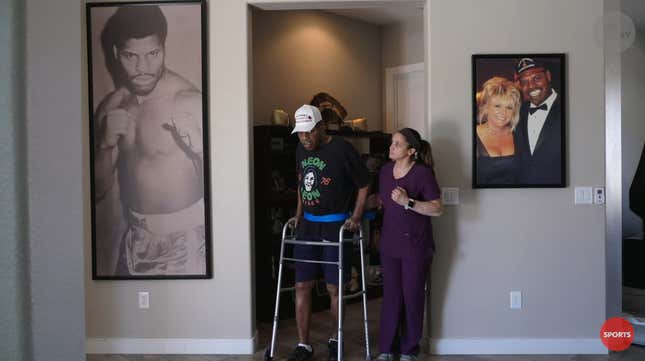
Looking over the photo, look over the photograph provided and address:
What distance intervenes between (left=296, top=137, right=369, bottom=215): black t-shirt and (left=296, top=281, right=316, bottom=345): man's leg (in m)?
0.50

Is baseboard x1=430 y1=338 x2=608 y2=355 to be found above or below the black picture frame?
below

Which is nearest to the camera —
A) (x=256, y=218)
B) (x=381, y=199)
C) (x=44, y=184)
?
(x=44, y=184)

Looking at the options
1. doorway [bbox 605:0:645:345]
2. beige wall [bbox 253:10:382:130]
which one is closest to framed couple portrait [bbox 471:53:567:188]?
doorway [bbox 605:0:645:345]

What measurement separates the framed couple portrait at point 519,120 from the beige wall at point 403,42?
2.18 m

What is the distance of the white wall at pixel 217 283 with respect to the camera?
3.60 meters

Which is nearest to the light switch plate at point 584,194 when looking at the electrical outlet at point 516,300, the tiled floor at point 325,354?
the electrical outlet at point 516,300

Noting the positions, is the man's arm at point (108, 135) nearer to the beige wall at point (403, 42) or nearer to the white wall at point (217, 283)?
the white wall at point (217, 283)

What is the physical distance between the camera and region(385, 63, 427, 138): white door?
579 cm

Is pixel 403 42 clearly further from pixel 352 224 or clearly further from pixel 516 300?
pixel 516 300

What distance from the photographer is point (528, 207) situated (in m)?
3.58

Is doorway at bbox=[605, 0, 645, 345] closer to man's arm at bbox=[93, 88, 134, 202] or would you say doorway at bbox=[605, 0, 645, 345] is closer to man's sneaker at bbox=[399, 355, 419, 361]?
man's sneaker at bbox=[399, 355, 419, 361]

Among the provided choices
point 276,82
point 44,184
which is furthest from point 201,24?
point 44,184

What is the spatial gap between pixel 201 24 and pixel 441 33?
160cm

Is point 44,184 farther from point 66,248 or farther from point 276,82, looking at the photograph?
point 276,82
